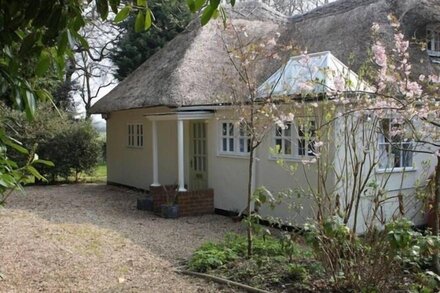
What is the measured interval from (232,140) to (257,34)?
429 cm

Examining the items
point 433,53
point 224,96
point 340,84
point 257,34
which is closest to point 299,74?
point 224,96

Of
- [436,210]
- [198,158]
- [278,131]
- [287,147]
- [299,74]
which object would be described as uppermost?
[299,74]

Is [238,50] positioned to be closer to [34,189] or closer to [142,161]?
[142,161]

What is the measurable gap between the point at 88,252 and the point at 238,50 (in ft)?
12.8

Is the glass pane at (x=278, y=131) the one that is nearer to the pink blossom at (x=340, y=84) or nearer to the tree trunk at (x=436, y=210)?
the pink blossom at (x=340, y=84)

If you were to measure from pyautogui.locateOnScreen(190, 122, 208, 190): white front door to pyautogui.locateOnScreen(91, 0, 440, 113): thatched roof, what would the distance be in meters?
1.42

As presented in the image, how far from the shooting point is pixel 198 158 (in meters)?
13.2

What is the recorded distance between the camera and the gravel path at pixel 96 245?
6016mm

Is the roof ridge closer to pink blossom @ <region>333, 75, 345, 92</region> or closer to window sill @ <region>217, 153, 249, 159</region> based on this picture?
window sill @ <region>217, 153, 249, 159</region>

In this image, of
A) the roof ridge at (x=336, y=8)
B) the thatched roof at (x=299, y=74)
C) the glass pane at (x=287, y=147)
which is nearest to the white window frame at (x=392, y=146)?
the thatched roof at (x=299, y=74)

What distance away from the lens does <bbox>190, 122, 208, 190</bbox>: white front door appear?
12922 mm

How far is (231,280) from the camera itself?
593cm

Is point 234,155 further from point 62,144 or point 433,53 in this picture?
point 62,144

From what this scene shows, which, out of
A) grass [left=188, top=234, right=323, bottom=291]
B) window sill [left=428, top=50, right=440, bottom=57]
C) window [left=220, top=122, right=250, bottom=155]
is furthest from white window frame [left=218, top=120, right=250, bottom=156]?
window sill [left=428, top=50, right=440, bottom=57]
